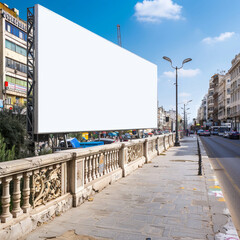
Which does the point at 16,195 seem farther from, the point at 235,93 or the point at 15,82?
the point at 235,93

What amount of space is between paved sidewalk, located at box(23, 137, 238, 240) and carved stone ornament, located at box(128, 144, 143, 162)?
2.61 m

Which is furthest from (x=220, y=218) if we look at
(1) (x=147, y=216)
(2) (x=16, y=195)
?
(2) (x=16, y=195)

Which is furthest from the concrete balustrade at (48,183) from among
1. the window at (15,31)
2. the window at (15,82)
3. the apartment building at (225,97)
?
the apartment building at (225,97)

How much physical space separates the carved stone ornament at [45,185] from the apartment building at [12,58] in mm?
32407

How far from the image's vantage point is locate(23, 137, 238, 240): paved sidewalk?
11.8ft

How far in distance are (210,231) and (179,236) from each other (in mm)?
563

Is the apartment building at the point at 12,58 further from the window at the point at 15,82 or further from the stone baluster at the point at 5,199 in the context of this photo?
the stone baluster at the point at 5,199

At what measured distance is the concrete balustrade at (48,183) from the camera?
10.7 feet

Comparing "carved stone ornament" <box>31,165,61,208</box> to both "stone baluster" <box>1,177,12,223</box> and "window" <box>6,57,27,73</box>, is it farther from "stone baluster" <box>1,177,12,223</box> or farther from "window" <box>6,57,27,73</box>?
Answer: "window" <box>6,57,27,73</box>

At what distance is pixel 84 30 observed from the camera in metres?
9.16

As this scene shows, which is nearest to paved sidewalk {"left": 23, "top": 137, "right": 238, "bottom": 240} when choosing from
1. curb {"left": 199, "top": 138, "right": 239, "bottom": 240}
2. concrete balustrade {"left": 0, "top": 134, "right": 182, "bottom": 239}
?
curb {"left": 199, "top": 138, "right": 239, "bottom": 240}

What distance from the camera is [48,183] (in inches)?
166

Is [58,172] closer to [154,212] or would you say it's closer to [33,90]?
[154,212]

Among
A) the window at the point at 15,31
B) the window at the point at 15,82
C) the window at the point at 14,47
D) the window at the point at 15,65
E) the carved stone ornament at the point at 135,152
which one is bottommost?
the carved stone ornament at the point at 135,152
